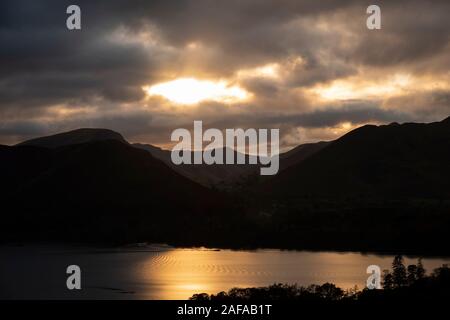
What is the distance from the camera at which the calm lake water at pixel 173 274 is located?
456 feet

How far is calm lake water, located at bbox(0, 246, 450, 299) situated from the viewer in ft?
456

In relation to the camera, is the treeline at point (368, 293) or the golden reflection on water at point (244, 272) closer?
the treeline at point (368, 293)

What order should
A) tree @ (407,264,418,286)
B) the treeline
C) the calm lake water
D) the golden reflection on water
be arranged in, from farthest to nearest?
the golden reflection on water
the calm lake water
tree @ (407,264,418,286)
the treeline

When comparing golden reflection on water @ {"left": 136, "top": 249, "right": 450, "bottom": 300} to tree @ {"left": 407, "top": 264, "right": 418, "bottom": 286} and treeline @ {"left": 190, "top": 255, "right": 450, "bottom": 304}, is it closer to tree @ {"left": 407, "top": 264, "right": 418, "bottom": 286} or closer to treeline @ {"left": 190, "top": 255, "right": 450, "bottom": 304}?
tree @ {"left": 407, "top": 264, "right": 418, "bottom": 286}

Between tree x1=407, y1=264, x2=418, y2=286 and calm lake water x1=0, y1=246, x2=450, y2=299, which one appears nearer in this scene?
tree x1=407, y1=264, x2=418, y2=286

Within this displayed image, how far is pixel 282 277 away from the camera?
496 feet

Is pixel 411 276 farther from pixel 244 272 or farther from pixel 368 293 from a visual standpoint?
pixel 244 272

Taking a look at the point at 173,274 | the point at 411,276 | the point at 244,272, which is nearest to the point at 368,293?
the point at 411,276

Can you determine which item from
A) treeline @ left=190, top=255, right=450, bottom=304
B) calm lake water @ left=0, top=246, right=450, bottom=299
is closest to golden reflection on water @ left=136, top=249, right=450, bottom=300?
calm lake water @ left=0, top=246, right=450, bottom=299

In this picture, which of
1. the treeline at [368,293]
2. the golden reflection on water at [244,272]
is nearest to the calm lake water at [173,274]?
the golden reflection on water at [244,272]

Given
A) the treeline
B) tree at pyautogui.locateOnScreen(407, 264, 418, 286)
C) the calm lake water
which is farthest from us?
the calm lake water

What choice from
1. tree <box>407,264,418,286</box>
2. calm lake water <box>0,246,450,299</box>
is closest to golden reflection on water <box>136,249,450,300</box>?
calm lake water <box>0,246,450,299</box>

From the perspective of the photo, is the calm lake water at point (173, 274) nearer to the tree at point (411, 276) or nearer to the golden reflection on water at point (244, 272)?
the golden reflection on water at point (244, 272)

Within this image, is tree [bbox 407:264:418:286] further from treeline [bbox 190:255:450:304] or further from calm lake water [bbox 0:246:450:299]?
calm lake water [bbox 0:246:450:299]
